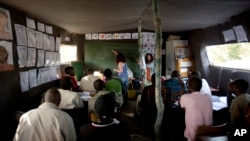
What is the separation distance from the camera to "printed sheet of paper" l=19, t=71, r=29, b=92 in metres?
3.21

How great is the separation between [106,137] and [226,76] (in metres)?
3.75

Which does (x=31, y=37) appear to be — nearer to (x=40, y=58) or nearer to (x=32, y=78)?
(x=40, y=58)

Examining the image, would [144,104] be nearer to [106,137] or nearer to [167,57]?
[106,137]

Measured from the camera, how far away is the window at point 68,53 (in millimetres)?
5990

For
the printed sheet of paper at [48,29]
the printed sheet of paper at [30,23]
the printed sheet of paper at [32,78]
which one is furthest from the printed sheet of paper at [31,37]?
the printed sheet of paper at [48,29]

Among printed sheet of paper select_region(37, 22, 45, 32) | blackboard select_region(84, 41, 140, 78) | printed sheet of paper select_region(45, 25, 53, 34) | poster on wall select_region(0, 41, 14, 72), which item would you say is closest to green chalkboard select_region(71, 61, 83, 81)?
blackboard select_region(84, 41, 140, 78)

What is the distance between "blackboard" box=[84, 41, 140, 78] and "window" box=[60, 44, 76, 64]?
454 mm

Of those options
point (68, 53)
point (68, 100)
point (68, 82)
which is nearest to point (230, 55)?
point (68, 82)

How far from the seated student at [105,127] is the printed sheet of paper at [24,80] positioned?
187 cm

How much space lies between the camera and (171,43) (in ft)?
21.3

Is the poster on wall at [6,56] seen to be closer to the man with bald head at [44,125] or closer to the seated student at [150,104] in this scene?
the man with bald head at [44,125]

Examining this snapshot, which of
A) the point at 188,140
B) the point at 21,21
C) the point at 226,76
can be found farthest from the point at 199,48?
the point at 21,21

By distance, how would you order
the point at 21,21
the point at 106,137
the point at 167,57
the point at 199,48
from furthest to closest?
the point at 167,57 < the point at 199,48 < the point at 21,21 < the point at 106,137

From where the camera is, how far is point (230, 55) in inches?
→ 185
